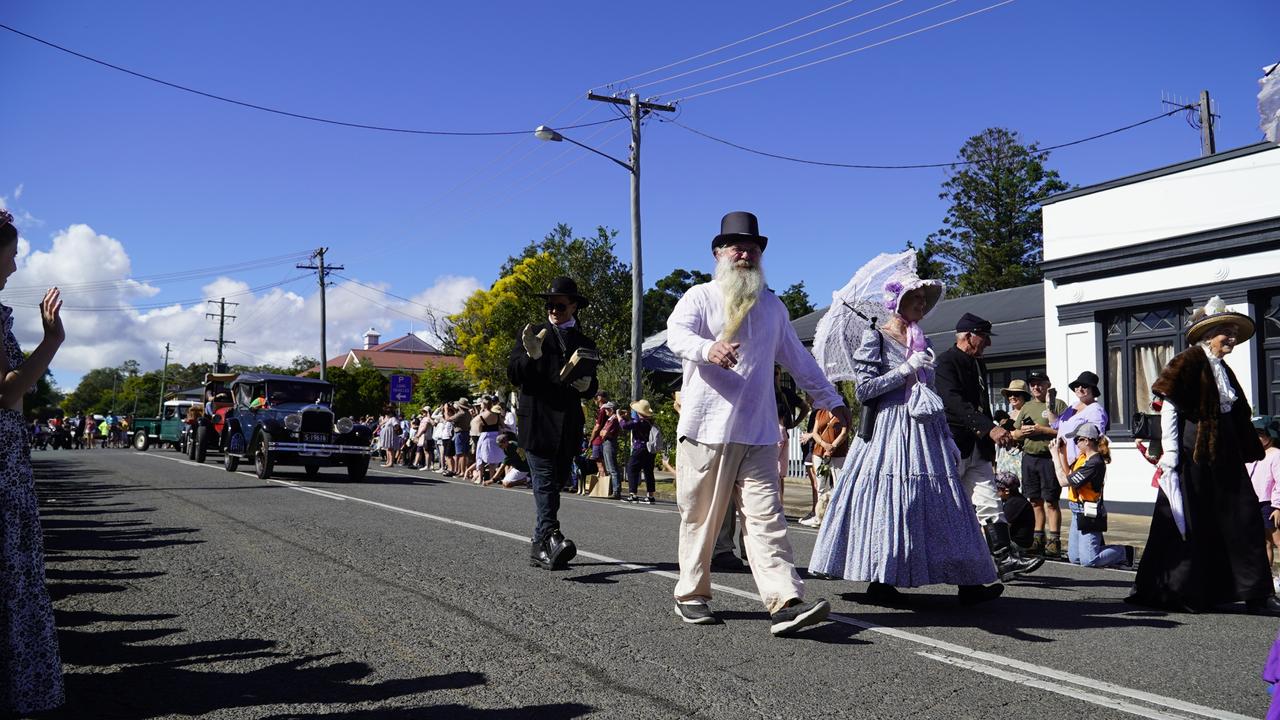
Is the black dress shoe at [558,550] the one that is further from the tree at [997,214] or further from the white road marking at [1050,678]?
the tree at [997,214]

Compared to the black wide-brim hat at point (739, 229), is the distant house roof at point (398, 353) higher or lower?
higher

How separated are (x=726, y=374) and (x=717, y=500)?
2.12 ft

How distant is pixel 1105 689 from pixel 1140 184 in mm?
13942

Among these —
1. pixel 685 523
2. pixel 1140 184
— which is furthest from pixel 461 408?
pixel 685 523

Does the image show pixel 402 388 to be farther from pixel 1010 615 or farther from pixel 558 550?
pixel 1010 615

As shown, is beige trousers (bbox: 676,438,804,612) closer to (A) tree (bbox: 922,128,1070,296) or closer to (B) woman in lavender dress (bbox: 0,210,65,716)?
(B) woman in lavender dress (bbox: 0,210,65,716)

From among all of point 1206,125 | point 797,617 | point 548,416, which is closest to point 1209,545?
point 797,617

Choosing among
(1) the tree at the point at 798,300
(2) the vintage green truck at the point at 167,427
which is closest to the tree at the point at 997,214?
(1) the tree at the point at 798,300

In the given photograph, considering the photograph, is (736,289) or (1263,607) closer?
(736,289)

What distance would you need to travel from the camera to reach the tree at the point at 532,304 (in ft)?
148

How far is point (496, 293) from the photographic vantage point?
48.6 metres

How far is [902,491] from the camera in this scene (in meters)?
5.31

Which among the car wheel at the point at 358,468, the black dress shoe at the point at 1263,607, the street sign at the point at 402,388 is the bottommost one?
the black dress shoe at the point at 1263,607

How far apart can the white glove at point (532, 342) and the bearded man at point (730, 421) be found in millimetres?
1609
